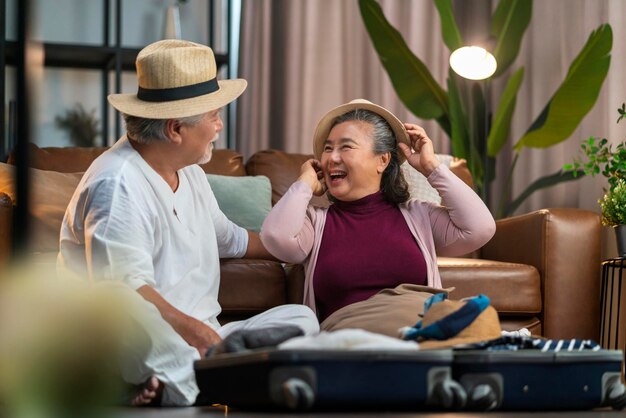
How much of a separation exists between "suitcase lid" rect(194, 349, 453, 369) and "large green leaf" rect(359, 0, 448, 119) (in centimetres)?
295

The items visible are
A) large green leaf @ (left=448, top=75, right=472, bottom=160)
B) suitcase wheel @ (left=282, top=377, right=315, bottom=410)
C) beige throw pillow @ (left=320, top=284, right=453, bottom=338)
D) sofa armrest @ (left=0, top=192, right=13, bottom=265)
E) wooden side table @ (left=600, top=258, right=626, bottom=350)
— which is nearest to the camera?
suitcase wheel @ (left=282, top=377, right=315, bottom=410)

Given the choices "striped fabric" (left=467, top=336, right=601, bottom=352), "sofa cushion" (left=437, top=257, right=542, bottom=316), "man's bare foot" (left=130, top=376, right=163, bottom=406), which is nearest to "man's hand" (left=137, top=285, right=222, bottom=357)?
"man's bare foot" (left=130, top=376, right=163, bottom=406)

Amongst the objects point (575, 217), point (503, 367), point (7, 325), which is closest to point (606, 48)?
point (575, 217)

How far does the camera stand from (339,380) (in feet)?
4.66

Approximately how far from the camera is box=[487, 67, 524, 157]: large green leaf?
14.0ft

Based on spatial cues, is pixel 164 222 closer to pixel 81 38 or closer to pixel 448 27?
pixel 448 27

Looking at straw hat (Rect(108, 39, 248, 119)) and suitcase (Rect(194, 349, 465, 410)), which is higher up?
straw hat (Rect(108, 39, 248, 119))

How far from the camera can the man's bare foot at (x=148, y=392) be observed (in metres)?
1.91

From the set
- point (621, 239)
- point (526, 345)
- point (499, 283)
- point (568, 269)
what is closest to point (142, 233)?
point (526, 345)

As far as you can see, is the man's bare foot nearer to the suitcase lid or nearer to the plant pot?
the suitcase lid

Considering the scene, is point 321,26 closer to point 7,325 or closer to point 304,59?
point 304,59

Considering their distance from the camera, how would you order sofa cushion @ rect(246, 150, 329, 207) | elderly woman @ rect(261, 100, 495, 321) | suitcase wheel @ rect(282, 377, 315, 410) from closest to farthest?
suitcase wheel @ rect(282, 377, 315, 410), elderly woman @ rect(261, 100, 495, 321), sofa cushion @ rect(246, 150, 329, 207)

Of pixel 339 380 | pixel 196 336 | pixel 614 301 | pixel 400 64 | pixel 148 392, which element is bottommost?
pixel 614 301

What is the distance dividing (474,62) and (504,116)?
14.6 inches
